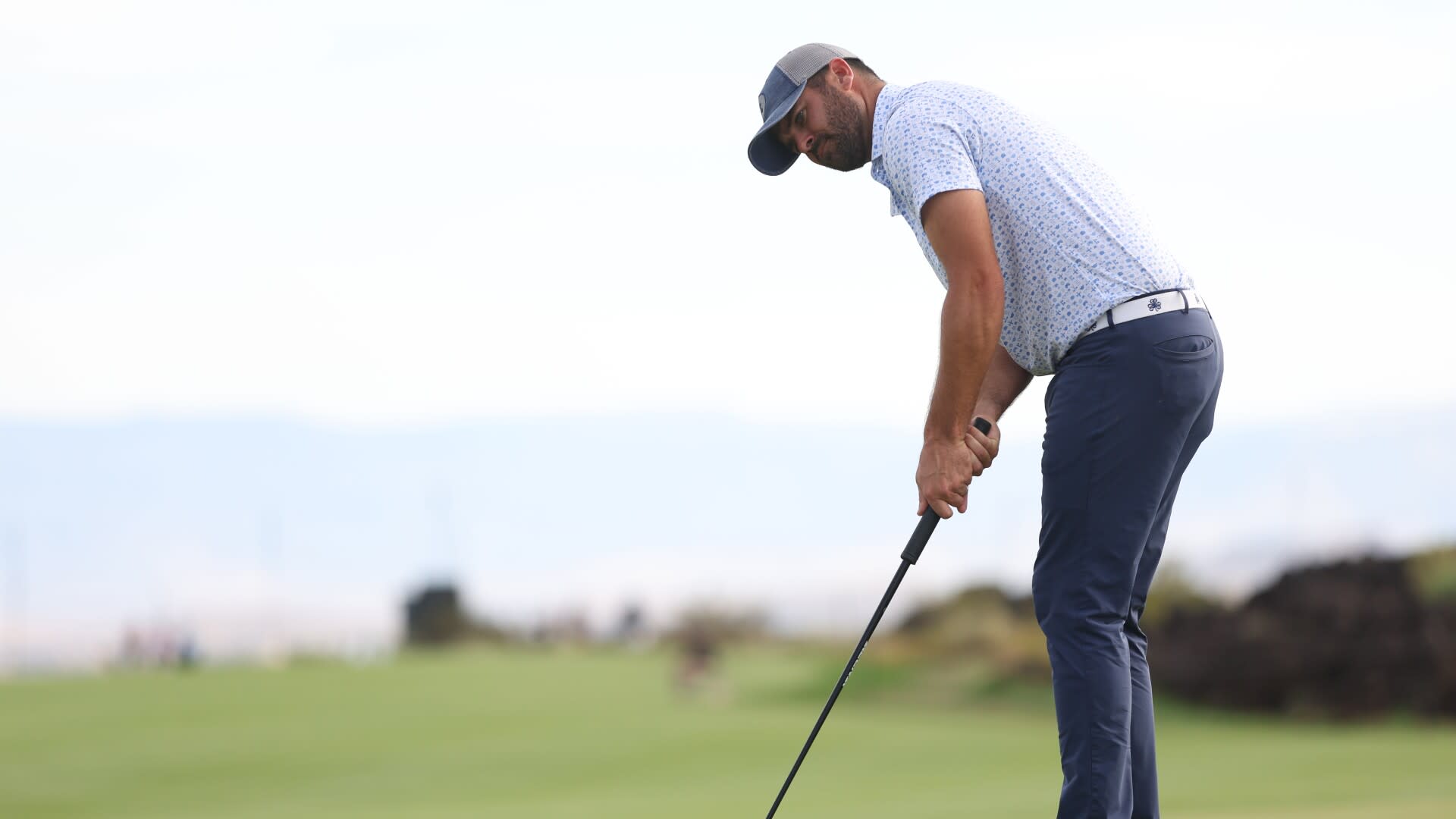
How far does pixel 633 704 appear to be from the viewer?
11.1 meters

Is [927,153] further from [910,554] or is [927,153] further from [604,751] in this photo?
[604,751]

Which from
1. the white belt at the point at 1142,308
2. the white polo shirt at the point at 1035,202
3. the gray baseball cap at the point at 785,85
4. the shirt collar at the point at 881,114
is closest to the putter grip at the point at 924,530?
the white polo shirt at the point at 1035,202

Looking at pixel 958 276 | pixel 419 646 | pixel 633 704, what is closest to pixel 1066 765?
pixel 958 276

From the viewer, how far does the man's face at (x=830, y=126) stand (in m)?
2.98

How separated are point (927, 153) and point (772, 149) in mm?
469

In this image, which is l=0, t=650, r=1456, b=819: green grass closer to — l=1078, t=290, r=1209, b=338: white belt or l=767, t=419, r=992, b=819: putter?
l=767, t=419, r=992, b=819: putter

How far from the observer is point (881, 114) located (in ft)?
9.53

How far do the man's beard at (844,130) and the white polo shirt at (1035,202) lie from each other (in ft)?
0.34

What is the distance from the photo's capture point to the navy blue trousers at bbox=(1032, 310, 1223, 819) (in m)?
2.71

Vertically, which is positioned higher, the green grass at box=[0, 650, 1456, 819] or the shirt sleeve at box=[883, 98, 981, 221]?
the shirt sleeve at box=[883, 98, 981, 221]

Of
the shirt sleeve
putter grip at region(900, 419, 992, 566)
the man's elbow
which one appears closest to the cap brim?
the shirt sleeve

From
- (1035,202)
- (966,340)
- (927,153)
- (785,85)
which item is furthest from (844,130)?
(966,340)

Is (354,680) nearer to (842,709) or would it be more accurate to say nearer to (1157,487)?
(842,709)

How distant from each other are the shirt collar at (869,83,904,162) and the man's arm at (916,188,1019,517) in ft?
A: 0.73
